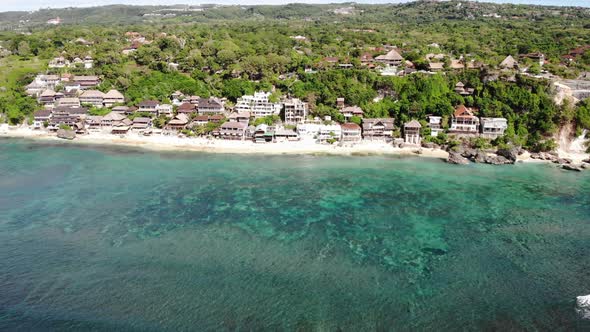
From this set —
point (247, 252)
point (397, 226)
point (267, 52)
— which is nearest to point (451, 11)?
point (267, 52)

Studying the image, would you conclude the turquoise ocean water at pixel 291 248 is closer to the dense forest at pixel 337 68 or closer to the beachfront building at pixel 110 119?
the dense forest at pixel 337 68

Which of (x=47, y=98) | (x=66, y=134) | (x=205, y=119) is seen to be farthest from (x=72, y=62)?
(x=205, y=119)

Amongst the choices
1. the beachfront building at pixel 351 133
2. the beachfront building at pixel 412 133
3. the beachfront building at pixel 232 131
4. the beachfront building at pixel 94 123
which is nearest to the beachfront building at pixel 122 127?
the beachfront building at pixel 94 123

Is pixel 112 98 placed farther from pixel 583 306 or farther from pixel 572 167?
pixel 572 167

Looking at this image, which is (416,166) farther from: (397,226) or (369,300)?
(369,300)

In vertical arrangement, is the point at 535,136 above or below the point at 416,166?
above

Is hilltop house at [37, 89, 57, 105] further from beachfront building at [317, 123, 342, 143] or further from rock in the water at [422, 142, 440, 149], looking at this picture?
rock in the water at [422, 142, 440, 149]
